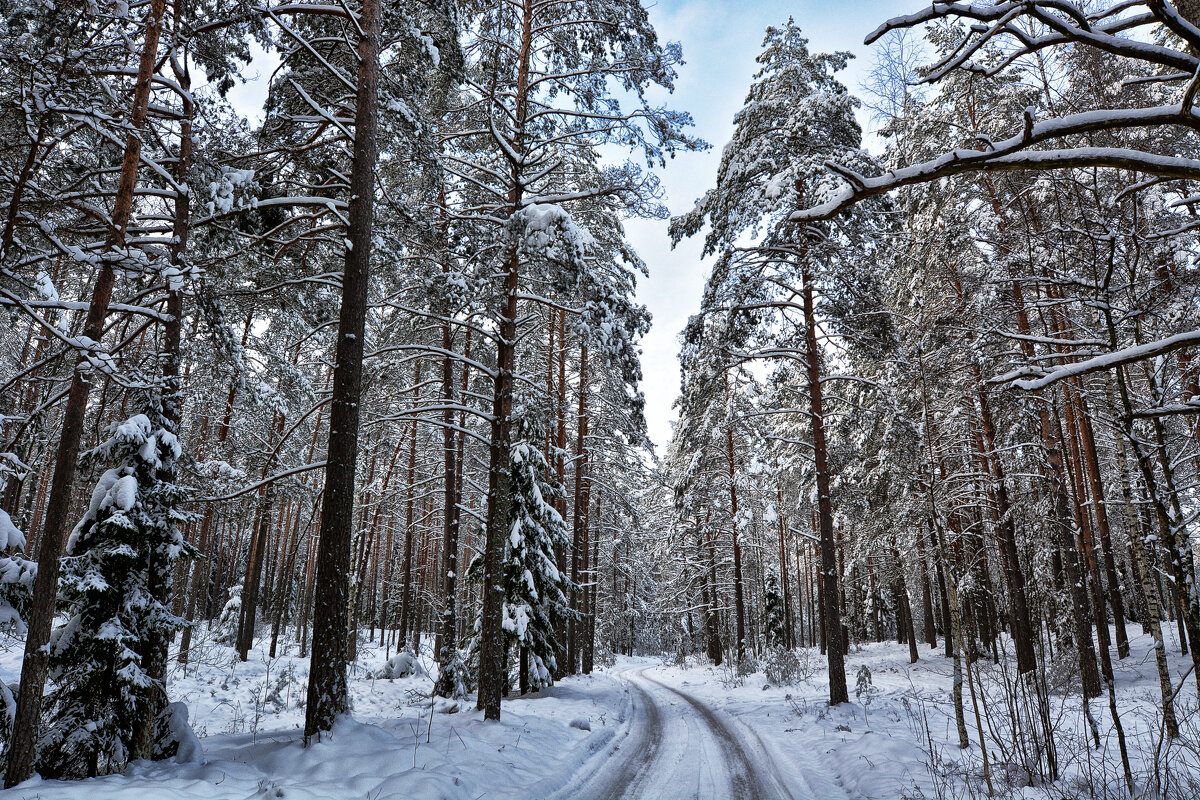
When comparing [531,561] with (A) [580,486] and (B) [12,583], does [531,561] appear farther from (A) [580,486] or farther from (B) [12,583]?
(B) [12,583]

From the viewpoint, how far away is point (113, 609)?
6.12m

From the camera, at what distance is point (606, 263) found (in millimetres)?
15414

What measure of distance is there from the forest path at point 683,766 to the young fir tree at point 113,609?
15.8 ft

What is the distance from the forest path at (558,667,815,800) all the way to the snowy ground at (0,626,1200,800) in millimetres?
38

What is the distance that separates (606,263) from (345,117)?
7538 millimetres

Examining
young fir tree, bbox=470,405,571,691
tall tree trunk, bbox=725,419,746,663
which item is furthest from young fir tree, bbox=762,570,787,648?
young fir tree, bbox=470,405,571,691

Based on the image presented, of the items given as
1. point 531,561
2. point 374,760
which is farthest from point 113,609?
point 531,561

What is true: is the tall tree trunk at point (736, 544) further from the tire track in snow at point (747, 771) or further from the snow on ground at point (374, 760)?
the snow on ground at point (374, 760)

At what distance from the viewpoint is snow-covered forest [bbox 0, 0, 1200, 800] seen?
18.2 feet

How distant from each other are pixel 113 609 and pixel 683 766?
24.0ft

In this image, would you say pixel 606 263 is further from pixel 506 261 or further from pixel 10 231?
pixel 10 231

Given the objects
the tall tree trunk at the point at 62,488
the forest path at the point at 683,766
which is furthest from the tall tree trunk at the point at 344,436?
the forest path at the point at 683,766

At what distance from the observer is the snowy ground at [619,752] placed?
5621 millimetres

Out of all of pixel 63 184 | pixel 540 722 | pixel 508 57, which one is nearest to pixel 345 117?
pixel 508 57
